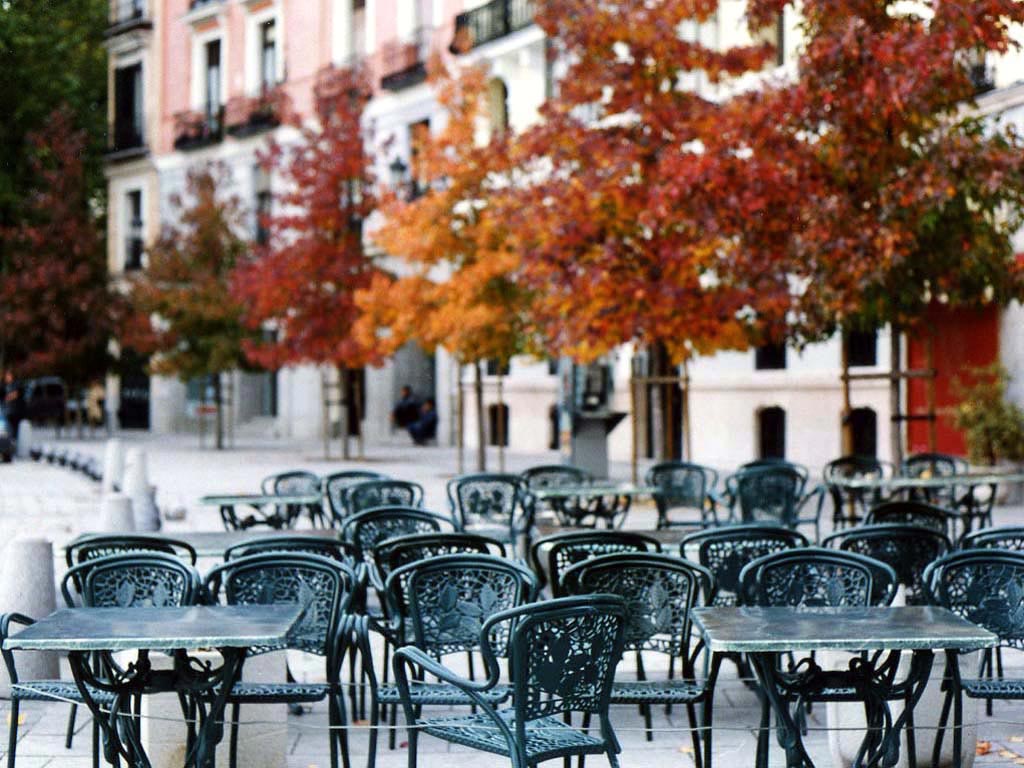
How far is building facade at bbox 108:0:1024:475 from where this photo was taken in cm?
2830

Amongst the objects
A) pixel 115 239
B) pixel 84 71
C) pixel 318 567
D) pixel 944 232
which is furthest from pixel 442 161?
pixel 84 71

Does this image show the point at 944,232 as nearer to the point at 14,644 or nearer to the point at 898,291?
the point at 898,291

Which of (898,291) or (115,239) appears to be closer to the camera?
(898,291)

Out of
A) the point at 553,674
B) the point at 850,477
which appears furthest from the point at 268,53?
the point at 553,674

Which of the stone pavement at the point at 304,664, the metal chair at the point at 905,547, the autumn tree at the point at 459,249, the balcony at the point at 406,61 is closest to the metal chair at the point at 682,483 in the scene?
the stone pavement at the point at 304,664

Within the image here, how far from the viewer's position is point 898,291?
1662 cm

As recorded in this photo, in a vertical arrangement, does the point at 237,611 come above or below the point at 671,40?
below

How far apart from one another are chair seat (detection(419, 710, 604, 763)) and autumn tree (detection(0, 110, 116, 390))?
1676 inches

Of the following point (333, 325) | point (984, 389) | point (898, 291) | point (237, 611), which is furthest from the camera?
point (333, 325)

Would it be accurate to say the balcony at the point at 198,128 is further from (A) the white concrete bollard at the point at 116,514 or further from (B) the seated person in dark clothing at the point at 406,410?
(A) the white concrete bollard at the point at 116,514

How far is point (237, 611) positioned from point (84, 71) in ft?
183

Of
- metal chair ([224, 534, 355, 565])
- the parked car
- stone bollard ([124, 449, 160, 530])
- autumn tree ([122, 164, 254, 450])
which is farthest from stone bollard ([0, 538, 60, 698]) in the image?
autumn tree ([122, 164, 254, 450])

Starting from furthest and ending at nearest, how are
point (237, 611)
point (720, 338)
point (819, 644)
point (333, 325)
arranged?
point (333, 325) → point (720, 338) → point (237, 611) → point (819, 644)

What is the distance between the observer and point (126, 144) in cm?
5512
